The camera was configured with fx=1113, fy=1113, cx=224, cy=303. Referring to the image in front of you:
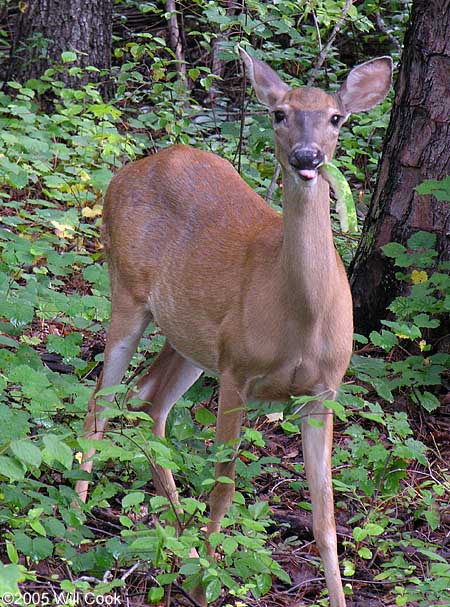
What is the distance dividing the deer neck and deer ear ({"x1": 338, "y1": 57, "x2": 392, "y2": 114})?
0.55 m

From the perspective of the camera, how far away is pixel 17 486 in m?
4.28

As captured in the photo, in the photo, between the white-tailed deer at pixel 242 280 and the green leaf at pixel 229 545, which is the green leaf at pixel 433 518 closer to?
the white-tailed deer at pixel 242 280

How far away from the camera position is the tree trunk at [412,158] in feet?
20.4

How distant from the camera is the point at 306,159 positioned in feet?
13.0

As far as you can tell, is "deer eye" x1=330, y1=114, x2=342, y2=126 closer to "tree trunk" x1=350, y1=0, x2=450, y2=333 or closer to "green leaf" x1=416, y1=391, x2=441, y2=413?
"green leaf" x1=416, y1=391, x2=441, y2=413

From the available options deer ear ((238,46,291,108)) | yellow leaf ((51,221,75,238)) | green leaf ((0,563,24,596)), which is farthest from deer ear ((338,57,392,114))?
yellow leaf ((51,221,75,238))

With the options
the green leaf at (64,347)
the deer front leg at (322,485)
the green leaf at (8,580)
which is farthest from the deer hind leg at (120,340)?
→ the green leaf at (8,580)

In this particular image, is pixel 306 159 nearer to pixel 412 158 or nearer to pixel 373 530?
pixel 373 530

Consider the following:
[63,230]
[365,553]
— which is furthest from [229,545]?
[63,230]

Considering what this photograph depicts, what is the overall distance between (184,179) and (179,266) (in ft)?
1.56

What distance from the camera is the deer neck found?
420 cm

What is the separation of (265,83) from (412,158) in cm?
191

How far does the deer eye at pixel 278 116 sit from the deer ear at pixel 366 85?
39 cm

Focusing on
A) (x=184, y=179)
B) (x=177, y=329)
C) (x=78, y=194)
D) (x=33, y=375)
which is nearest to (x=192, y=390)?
(x=177, y=329)
